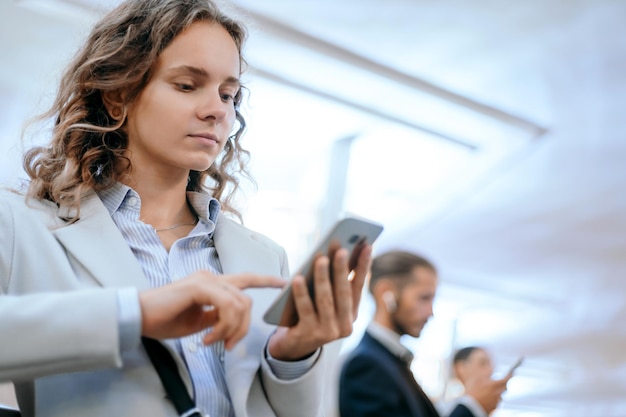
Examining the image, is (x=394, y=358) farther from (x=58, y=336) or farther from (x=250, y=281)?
(x=58, y=336)

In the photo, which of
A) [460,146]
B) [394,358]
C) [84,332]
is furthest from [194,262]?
[460,146]

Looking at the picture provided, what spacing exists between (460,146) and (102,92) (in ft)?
16.4

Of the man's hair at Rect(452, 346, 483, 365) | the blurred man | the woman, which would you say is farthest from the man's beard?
the woman

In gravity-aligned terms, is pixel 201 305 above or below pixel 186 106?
below

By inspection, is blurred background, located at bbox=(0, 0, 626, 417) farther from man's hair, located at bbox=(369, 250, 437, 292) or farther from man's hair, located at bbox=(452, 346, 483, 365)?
man's hair, located at bbox=(452, 346, 483, 365)

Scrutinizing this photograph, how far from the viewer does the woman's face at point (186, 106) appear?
1.11m

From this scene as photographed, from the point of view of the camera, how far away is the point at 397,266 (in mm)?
2633

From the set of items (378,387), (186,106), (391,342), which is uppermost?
(186,106)

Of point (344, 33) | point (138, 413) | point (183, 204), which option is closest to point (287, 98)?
point (344, 33)

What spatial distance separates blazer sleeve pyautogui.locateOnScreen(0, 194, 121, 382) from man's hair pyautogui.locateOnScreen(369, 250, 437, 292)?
1.81 metres

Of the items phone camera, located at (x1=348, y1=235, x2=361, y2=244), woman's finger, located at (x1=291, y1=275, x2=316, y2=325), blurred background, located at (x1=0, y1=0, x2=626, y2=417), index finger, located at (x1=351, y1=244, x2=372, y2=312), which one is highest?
blurred background, located at (x1=0, y1=0, x2=626, y2=417)

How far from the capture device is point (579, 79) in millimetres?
4617

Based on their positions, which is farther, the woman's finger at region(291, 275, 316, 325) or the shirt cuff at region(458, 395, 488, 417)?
the shirt cuff at region(458, 395, 488, 417)

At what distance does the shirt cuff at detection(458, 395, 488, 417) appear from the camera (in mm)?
2406
